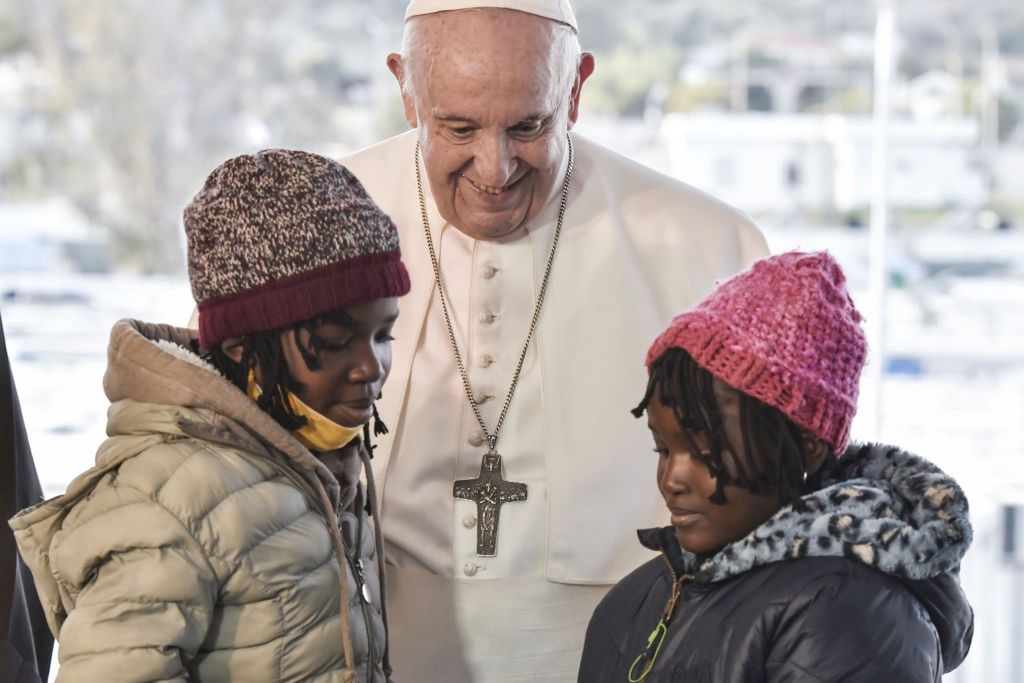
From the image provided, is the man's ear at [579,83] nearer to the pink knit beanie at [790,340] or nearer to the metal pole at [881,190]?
the pink knit beanie at [790,340]

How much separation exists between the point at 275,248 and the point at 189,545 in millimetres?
309

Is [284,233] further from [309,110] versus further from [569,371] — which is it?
[309,110]

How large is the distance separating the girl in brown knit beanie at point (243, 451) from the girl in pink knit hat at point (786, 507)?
33cm

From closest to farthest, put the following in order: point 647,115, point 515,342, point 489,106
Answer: point 489,106 → point 515,342 → point 647,115

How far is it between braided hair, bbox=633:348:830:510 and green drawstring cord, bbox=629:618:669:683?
0.53 ft

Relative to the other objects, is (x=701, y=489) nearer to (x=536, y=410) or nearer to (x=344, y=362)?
(x=344, y=362)

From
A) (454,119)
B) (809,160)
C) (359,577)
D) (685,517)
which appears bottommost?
(809,160)

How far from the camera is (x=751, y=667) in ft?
4.02

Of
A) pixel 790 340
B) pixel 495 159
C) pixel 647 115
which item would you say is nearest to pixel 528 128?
pixel 495 159

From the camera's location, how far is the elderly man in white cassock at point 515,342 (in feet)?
5.85

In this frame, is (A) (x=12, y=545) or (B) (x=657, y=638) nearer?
(B) (x=657, y=638)

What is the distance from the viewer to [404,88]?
1.89m

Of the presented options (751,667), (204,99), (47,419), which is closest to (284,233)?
(751,667)

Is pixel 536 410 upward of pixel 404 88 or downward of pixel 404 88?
downward
